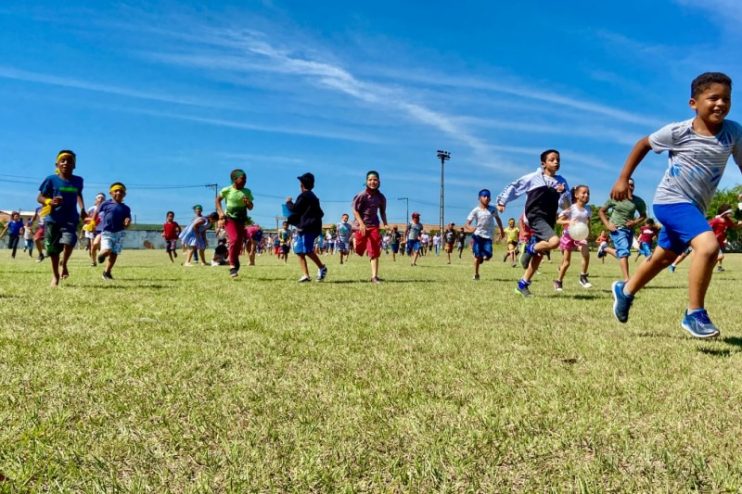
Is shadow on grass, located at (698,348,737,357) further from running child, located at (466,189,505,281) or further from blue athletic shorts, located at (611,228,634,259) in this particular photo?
running child, located at (466,189,505,281)

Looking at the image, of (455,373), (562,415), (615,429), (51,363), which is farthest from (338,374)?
(51,363)

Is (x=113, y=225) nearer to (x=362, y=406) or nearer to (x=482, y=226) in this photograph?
(x=482, y=226)

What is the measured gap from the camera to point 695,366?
345 cm

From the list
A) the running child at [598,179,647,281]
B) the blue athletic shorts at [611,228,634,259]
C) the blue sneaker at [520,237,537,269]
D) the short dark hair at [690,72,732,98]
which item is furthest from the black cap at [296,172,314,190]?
the short dark hair at [690,72,732,98]

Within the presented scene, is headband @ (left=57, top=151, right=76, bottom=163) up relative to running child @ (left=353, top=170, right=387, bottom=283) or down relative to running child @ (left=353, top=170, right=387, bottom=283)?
up

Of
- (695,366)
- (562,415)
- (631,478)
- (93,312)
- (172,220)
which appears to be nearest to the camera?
(631,478)

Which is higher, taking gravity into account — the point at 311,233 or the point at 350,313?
the point at 311,233

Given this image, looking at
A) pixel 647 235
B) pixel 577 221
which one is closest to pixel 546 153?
pixel 577 221

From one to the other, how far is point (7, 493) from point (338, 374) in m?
1.76

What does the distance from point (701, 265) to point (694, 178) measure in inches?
30.2

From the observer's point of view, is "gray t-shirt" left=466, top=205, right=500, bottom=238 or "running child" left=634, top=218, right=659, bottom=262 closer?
"gray t-shirt" left=466, top=205, right=500, bottom=238

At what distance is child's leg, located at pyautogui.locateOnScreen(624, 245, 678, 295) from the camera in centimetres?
459

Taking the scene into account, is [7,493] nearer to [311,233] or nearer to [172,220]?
[311,233]

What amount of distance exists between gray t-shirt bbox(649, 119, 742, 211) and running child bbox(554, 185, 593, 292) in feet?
16.3
